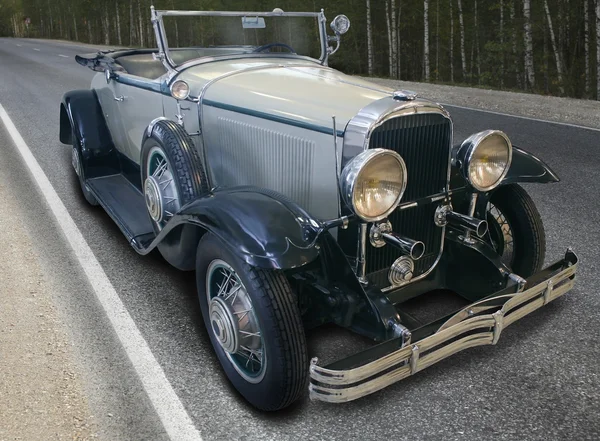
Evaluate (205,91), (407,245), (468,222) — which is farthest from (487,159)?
(205,91)

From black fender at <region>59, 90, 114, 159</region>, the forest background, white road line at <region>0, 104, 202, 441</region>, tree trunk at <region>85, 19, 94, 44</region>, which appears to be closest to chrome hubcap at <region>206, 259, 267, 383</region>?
white road line at <region>0, 104, 202, 441</region>

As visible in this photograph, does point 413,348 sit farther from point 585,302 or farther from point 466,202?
point 585,302

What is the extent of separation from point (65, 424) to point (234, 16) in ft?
9.79

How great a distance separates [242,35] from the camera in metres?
4.18

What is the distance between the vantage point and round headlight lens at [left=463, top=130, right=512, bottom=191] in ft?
9.32

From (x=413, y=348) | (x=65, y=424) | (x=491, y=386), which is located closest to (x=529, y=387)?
(x=491, y=386)

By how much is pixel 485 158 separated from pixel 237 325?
1.50m

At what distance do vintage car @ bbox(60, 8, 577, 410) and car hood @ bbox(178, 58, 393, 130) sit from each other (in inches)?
0.5

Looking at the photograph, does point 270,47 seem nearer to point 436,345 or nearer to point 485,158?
point 485,158

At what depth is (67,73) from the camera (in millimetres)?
15750

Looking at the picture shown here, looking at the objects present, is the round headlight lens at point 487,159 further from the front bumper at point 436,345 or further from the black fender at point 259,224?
the black fender at point 259,224

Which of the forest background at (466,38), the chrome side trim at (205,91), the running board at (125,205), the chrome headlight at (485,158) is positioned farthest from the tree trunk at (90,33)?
the chrome headlight at (485,158)

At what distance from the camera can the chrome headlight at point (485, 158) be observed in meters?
2.84

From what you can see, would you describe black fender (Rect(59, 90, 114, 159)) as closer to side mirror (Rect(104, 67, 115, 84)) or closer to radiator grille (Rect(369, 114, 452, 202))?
side mirror (Rect(104, 67, 115, 84))
